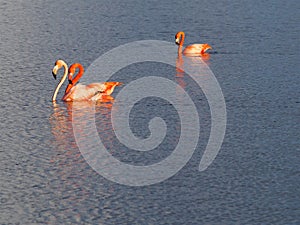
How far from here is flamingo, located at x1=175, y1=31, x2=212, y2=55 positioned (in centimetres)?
2164

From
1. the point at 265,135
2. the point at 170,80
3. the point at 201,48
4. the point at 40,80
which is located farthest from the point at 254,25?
the point at 265,135

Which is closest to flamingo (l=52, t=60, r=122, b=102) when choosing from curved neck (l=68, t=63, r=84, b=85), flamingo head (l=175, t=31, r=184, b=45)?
curved neck (l=68, t=63, r=84, b=85)

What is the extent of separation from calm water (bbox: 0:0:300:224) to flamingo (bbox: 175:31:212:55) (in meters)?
0.46

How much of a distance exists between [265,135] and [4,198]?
194 inches

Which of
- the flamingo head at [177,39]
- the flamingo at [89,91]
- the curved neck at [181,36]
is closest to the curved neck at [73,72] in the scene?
the flamingo at [89,91]

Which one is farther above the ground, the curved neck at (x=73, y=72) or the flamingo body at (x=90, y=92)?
the curved neck at (x=73, y=72)

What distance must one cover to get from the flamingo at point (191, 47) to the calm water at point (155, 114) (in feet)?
1.51

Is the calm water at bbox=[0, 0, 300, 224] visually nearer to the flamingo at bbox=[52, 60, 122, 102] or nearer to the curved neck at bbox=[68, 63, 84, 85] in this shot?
the flamingo at bbox=[52, 60, 122, 102]

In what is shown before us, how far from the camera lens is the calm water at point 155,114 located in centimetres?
1145

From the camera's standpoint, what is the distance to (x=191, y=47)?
22062mm

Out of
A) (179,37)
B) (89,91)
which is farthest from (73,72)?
(179,37)

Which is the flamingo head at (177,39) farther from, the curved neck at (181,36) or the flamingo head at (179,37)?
the curved neck at (181,36)

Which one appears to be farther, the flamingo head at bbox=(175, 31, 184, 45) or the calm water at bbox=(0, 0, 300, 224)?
the flamingo head at bbox=(175, 31, 184, 45)

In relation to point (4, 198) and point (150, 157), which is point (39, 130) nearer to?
point (150, 157)
